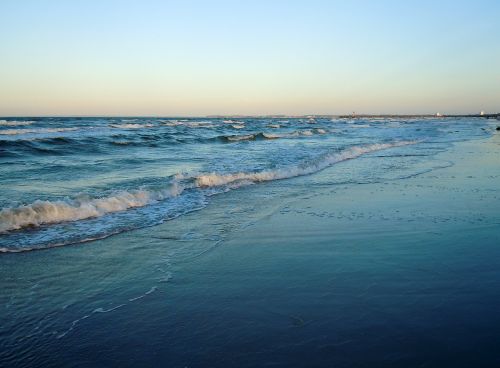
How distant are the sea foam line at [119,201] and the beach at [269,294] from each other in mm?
1578

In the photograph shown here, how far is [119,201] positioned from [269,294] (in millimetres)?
5411

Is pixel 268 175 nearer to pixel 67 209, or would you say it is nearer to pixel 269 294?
pixel 67 209

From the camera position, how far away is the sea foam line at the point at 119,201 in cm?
735

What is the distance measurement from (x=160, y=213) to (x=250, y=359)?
573cm

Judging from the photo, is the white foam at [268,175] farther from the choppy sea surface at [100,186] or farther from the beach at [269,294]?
the beach at [269,294]

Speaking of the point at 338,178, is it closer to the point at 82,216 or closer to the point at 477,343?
the point at 82,216

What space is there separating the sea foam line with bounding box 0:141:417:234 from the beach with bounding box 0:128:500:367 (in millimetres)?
1578

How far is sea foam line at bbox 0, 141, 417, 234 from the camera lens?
7352 millimetres

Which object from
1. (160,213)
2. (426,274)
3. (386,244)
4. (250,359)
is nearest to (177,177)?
(160,213)

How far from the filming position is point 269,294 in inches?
172

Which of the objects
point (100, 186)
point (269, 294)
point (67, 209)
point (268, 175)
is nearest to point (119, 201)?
point (67, 209)

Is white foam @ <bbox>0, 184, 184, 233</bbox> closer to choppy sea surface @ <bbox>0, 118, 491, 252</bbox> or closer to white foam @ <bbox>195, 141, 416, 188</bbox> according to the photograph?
choppy sea surface @ <bbox>0, 118, 491, 252</bbox>

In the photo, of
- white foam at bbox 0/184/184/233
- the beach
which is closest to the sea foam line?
white foam at bbox 0/184/184/233

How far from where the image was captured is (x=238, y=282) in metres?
4.77
